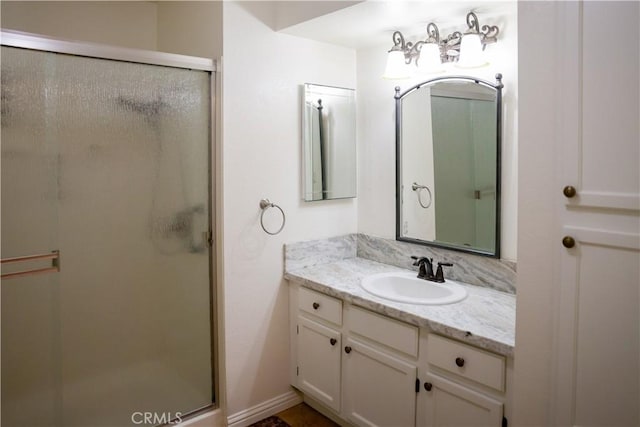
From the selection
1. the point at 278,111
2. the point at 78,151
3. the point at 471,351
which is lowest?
the point at 471,351

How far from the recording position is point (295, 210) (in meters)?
2.55

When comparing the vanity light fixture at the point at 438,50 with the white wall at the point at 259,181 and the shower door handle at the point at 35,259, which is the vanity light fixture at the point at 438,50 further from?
the shower door handle at the point at 35,259

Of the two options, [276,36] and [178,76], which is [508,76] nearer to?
[276,36]

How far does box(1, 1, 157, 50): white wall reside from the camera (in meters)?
2.45

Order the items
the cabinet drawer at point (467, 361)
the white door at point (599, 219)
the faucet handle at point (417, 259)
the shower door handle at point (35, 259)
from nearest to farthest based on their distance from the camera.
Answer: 1. the white door at point (599, 219)
2. the cabinet drawer at point (467, 361)
3. the shower door handle at point (35, 259)
4. the faucet handle at point (417, 259)

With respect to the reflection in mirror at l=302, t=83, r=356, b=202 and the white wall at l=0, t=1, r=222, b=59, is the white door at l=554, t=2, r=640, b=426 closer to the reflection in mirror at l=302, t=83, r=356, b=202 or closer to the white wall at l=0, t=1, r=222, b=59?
the reflection in mirror at l=302, t=83, r=356, b=202

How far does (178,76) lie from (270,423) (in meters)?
1.85

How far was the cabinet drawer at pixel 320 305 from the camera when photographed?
2232 millimetres

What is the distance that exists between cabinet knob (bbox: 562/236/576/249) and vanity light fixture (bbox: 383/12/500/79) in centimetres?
110

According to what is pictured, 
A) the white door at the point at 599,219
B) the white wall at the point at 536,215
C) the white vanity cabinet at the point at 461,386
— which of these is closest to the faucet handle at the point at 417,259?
the white vanity cabinet at the point at 461,386

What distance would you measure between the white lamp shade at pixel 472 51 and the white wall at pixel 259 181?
2.65 feet

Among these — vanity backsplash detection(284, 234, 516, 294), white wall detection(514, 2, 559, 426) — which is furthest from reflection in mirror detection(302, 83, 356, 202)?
white wall detection(514, 2, 559, 426)

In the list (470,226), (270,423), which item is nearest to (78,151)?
(270,423)

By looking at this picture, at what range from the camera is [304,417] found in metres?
2.51
